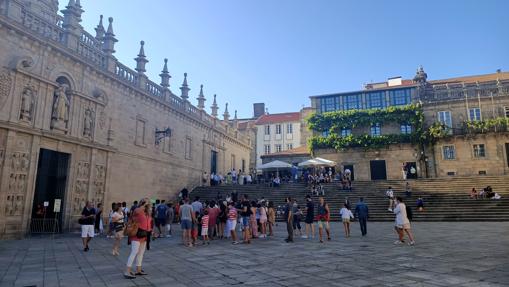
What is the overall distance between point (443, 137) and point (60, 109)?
32711 millimetres

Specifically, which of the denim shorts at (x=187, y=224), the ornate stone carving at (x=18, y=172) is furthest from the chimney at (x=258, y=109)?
the denim shorts at (x=187, y=224)

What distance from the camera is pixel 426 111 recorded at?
36000 millimetres

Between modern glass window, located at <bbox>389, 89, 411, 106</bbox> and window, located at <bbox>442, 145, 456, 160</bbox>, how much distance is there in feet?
20.1

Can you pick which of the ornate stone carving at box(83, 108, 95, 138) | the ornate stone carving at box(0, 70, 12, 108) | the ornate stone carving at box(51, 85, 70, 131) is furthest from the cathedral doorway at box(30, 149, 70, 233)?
the ornate stone carving at box(0, 70, 12, 108)

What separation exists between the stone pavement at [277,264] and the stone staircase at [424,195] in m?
9.00

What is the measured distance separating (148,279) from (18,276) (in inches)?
110

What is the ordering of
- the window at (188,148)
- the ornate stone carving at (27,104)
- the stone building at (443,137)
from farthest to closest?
the stone building at (443,137) < the window at (188,148) < the ornate stone carving at (27,104)

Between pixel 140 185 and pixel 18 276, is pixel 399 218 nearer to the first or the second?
pixel 18 276

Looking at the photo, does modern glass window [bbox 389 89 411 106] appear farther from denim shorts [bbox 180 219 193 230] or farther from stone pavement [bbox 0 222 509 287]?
denim shorts [bbox 180 219 193 230]

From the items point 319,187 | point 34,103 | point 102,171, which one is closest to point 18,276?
point 34,103

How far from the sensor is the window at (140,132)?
73.3 ft

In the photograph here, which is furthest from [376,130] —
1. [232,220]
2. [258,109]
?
A: [258,109]

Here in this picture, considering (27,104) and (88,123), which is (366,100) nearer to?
(88,123)

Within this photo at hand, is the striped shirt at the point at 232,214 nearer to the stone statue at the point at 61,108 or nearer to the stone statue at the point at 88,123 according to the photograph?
the stone statue at the point at 61,108
